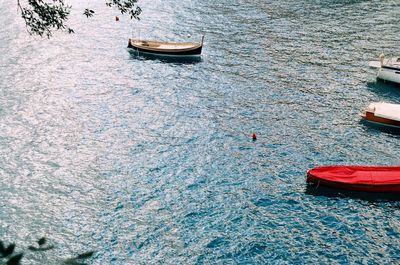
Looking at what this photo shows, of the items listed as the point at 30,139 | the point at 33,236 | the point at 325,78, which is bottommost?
the point at 33,236

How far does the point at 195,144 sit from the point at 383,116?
19.5 meters

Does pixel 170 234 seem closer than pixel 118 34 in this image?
Yes

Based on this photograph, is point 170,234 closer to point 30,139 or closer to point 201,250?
point 201,250

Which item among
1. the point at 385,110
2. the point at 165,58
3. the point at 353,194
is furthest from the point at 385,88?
the point at 165,58

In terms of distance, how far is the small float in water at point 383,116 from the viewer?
45000 mm

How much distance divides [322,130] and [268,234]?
54.4ft

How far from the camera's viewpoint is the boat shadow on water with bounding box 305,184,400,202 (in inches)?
1403

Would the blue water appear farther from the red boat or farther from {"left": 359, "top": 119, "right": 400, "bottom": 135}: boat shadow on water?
the red boat

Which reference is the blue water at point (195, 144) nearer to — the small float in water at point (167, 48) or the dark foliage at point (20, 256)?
the dark foliage at point (20, 256)

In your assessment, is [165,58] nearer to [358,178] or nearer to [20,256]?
[358,178]

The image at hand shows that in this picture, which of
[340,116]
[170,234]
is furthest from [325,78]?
[170,234]

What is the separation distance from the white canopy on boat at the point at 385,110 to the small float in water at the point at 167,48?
24.6 m

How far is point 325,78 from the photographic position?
2181 inches

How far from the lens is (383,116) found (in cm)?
4519
